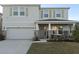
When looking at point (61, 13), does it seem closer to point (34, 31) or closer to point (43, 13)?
point (43, 13)

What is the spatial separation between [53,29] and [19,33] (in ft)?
14.9

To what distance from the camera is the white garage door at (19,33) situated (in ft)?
86.3

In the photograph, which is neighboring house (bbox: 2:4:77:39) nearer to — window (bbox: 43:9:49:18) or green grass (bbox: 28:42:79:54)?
window (bbox: 43:9:49:18)

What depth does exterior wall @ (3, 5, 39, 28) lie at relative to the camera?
2631cm

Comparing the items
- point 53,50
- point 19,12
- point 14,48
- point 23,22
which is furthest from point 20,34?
point 53,50

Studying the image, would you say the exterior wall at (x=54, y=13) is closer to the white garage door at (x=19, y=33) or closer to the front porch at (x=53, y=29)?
the front porch at (x=53, y=29)

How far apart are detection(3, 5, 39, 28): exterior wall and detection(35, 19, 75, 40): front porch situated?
1097mm

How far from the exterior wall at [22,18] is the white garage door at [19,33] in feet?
2.12

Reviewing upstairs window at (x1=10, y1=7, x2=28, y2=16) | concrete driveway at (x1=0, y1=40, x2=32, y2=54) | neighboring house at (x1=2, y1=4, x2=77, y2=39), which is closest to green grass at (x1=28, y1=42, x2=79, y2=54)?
concrete driveway at (x1=0, y1=40, x2=32, y2=54)

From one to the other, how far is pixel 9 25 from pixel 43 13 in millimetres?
4992

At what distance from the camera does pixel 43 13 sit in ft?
91.8

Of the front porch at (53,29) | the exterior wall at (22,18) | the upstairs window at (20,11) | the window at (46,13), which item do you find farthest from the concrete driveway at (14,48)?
the window at (46,13)

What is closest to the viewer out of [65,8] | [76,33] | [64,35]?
[76,33]
